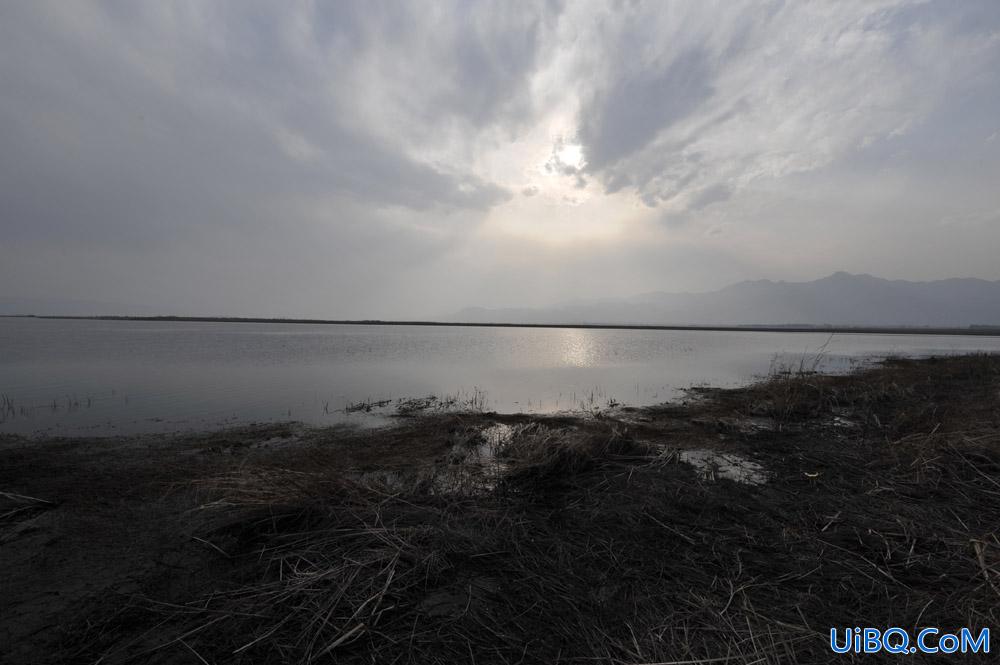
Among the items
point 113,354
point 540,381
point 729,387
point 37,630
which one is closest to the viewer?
point 37,630

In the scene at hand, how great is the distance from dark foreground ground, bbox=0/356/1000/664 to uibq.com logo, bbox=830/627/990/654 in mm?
79

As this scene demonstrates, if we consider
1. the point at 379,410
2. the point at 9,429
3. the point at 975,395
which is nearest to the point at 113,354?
the point at 9,429

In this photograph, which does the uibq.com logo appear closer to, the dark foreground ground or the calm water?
the dark foreground ground

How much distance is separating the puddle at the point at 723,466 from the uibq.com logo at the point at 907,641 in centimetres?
366

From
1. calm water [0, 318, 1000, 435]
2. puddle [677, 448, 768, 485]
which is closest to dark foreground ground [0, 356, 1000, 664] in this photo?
puddle [677, 448, 768, 485]

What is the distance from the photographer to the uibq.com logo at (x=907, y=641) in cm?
303

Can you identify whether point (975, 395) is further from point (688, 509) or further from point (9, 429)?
point (9, 429)

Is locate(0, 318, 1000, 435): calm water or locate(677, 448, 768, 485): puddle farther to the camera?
locate(0, 318, 1000, 435): calm water

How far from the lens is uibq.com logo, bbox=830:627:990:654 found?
3025mm

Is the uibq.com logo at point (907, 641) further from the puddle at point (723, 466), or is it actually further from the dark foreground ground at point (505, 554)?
the puddle at point (723, 466)

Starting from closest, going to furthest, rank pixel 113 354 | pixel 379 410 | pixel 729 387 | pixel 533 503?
pixel 533 503 < pixel 379 410 < pixel 729 387 < pixel 113 354

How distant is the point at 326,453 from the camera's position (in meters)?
9.20

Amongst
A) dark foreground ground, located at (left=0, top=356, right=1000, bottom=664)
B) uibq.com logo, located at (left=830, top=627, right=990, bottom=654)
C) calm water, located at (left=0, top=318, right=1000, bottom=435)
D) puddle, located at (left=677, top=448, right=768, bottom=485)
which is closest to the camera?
uibq.com logo, located at (left=830, top=627, right=990, bottom=654)

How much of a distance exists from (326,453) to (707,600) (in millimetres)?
8238
